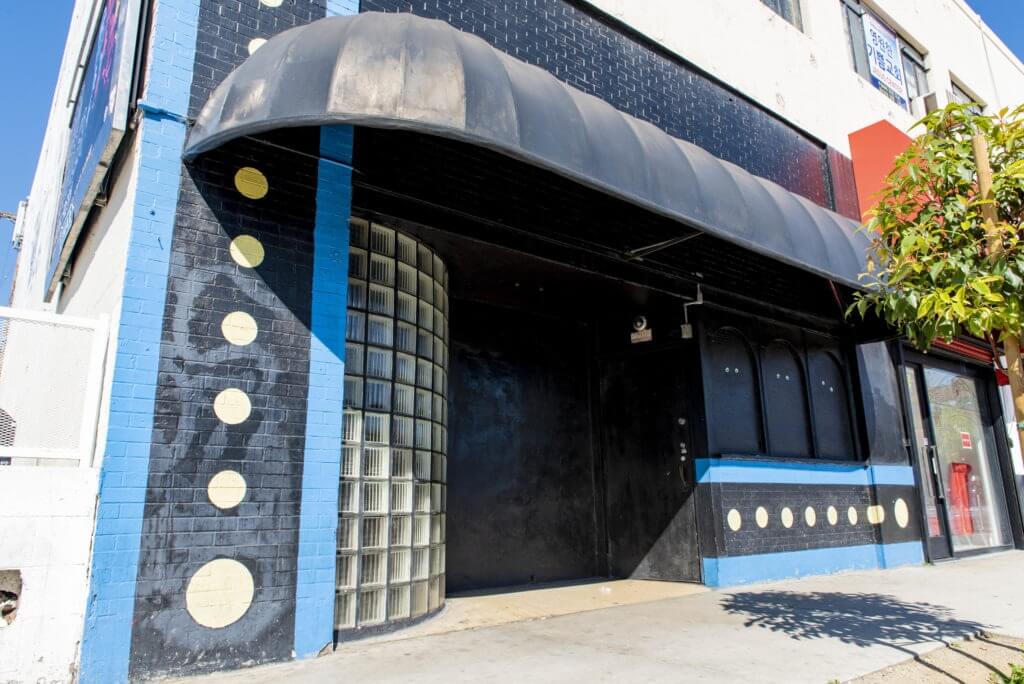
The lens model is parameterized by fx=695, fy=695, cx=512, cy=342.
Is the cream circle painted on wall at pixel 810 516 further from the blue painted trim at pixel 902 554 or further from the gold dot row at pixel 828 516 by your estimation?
the blue painted trim at pixel 902 554

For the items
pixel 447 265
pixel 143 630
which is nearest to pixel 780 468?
pixel 447 265

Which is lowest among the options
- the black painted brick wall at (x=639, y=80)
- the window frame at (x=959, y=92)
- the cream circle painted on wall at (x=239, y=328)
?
the cream circle painted on wall at (x=239, y=328)

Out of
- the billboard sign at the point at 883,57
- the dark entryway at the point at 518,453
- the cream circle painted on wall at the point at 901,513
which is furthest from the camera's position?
the billboard sign at the point at 883,57

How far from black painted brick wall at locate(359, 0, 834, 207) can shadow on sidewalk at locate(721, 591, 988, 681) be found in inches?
216

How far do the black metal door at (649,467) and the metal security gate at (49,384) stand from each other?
6.28 metres

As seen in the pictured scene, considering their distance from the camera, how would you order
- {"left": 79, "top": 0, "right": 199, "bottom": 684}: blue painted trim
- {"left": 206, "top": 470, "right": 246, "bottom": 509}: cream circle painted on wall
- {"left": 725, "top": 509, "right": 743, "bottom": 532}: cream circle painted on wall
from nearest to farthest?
{"left": 79, "top": 0, "right": 199, "bottom": 684}: blue painted trim
{"left": 206, "top": 470, "right": 246, "bottom": 509}: cream circle painted on wall
{"left": 725, "top": 509, "right": 743, "bottom": 532}: cream circle painted on wall

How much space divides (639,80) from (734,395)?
160 inches

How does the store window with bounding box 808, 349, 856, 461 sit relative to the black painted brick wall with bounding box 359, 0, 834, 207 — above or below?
below

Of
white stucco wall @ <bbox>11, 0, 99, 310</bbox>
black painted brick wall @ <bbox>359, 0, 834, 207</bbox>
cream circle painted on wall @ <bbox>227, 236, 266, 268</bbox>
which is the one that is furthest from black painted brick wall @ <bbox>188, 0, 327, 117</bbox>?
white stucco wall @ <bbox>11, 0, 99, 310</bbox>

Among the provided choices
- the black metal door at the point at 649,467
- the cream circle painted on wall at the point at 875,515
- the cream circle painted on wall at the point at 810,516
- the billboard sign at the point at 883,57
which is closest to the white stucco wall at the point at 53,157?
the black metal door at the point at 649,467

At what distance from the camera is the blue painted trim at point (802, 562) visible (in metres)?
7.97

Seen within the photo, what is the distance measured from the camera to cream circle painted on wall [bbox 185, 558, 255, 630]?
169 inches

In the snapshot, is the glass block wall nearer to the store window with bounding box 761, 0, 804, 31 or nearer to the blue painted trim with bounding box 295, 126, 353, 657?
the blue painted trim with bounding box 295, 126, 353, 657

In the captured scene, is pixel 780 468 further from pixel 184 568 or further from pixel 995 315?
pixel 184 568
